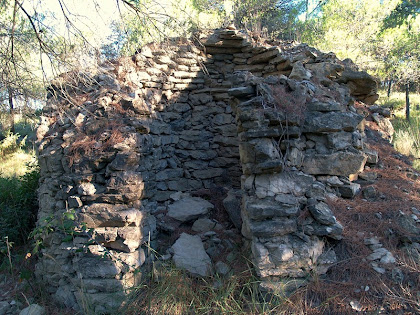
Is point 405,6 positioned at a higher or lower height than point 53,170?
higher

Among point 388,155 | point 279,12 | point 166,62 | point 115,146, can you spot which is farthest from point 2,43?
point 279,12

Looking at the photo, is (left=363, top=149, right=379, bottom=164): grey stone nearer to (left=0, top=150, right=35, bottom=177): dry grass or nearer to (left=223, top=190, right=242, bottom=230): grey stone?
(left=223, top=190, right=242, bottom=230): grey stone

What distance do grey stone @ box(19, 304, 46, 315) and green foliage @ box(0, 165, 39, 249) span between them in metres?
2.07

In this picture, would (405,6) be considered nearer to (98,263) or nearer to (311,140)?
(311,140)

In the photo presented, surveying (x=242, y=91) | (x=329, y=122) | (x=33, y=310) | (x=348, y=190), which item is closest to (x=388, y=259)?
(x=348, y=190)

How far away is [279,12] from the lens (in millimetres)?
12453

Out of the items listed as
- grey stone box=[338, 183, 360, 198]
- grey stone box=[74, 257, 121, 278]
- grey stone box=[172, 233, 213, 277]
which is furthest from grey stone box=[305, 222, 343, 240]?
grey stone box=[74, 257, 121, 278]

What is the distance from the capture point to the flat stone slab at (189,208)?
458cm

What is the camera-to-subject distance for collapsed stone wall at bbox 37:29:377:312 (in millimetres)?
3541

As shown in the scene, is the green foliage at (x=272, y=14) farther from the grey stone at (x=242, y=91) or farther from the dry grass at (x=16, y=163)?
the dry grass at (x=16, y=163)

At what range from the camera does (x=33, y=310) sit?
146 inches

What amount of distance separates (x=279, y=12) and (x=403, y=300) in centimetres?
1193

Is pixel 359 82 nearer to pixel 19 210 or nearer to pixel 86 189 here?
pixel 86 189

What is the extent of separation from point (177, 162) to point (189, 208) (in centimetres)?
88
